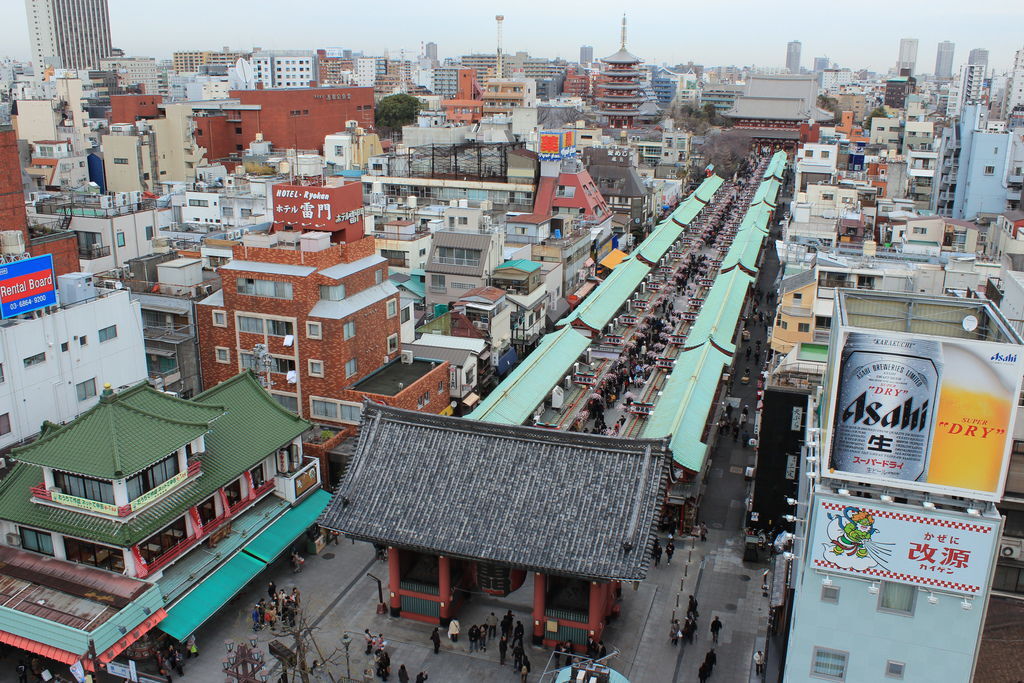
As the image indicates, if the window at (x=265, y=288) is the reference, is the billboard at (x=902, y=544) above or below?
below

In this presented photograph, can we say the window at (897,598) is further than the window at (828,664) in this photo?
No

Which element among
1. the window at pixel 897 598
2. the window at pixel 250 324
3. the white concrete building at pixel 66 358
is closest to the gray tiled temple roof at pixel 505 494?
the window at pixel 897 598

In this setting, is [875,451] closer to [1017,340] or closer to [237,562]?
[1017,340]

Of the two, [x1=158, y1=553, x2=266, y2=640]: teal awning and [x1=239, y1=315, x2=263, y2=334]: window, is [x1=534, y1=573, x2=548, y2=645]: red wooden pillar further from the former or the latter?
[x1=239, y1=315, x2=263, y2=334]: window

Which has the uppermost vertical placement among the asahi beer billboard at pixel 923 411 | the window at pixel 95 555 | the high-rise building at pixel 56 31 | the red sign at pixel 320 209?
the high-rise building at pixel 56 31

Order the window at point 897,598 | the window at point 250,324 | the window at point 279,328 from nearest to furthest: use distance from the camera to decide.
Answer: the window at point 897,598, the window at point 279,328, the window at point 250,324

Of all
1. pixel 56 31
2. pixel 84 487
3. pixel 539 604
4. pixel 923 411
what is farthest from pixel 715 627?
pixel 56 31

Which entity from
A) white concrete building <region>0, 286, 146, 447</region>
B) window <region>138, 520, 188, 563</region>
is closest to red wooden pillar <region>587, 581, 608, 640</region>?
window <region>138, 520, 188, 563</region>

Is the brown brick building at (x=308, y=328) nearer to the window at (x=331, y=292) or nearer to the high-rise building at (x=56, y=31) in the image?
the window at (x=331, y=292)

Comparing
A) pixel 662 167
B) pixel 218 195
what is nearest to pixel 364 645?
pixel 218 195
